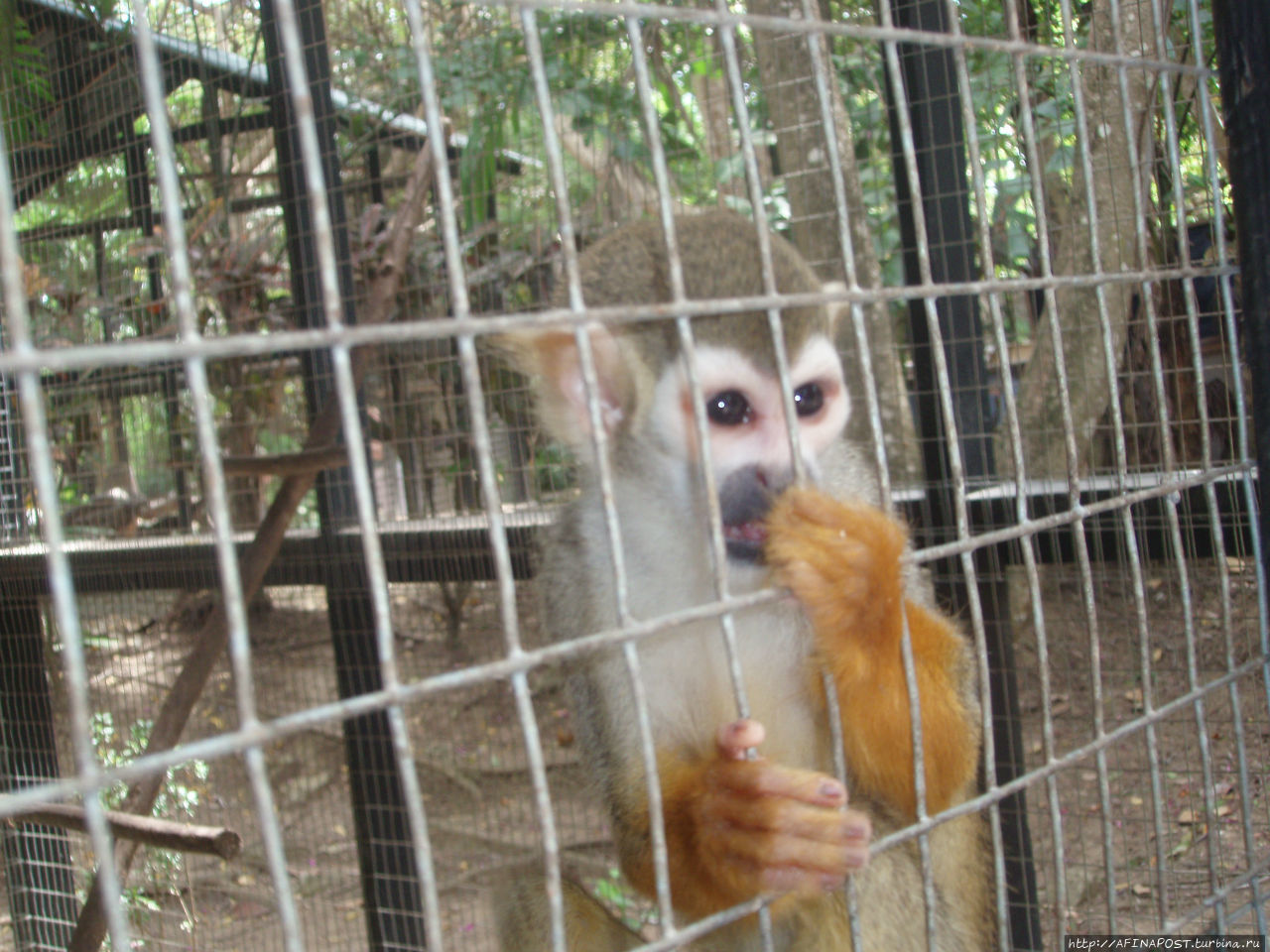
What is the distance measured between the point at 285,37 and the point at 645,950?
2.63 ft

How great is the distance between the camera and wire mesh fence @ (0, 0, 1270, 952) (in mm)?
959

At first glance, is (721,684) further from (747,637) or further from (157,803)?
(157,803)

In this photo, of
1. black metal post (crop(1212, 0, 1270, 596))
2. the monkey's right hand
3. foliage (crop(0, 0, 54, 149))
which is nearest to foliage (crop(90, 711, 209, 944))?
foliage (crop(0, 0, 54, 149))

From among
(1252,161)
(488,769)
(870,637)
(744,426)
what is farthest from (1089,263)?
(488,769)

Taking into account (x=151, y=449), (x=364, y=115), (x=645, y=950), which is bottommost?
(x=645, y=950)

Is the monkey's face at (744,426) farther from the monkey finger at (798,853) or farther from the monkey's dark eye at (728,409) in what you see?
the monkey finger at (798,853)

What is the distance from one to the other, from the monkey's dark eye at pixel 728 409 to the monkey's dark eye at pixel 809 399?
0.35 feet

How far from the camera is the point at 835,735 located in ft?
3.65

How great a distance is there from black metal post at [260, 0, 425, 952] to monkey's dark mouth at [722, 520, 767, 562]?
164 centimetres

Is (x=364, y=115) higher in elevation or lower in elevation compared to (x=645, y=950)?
higher

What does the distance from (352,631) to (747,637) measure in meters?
1.59

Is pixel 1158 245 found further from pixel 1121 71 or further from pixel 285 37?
pixel 285 37

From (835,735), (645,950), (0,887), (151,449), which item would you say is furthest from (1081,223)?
(0,887)

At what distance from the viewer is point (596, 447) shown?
2.97ft
